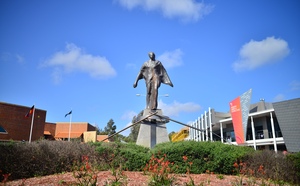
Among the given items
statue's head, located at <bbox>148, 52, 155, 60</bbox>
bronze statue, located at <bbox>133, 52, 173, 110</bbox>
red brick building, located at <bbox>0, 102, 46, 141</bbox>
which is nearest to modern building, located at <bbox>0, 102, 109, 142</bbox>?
red brick building, located at <bbox>0, 102, 46, 141</bbox>

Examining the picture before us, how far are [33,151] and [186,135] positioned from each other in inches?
1776

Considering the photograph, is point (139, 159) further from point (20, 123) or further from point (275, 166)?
point (20, 123)

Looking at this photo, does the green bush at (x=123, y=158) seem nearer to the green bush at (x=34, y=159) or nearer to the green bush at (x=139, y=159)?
the green bush at (x=139, y=159)

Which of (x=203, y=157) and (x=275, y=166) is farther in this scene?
(x=203, y=157)

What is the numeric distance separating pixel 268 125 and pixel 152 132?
26.9m

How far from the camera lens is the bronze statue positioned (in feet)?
44.3

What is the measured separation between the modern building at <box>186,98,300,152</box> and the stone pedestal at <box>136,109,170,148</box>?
6.63 metres

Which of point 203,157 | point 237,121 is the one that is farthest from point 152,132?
point 237,121

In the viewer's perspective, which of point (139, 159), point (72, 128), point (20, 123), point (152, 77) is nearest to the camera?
point (139, 159)

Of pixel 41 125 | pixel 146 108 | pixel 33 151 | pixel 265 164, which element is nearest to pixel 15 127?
pixel 41 125

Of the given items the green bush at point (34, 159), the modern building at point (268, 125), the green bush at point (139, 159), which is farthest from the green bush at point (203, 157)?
the modern building at point (268, 125)

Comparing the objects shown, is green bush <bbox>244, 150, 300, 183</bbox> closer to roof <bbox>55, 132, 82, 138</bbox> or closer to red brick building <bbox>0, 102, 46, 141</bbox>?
red brick building <bbox>0, 102, 46, 141</bbox>

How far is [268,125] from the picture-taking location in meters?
33.3

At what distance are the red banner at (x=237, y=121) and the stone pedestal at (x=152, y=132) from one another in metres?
22.7
